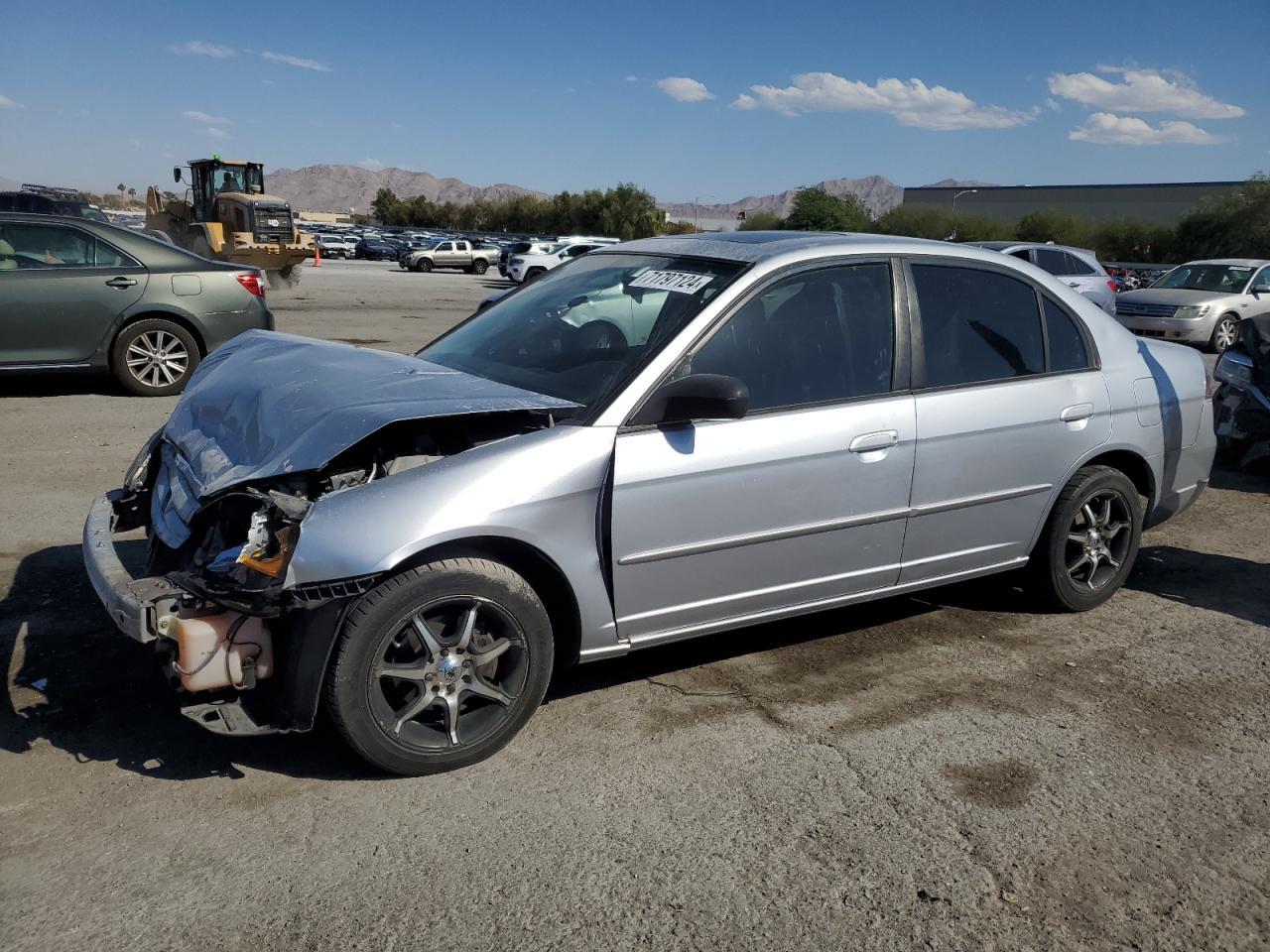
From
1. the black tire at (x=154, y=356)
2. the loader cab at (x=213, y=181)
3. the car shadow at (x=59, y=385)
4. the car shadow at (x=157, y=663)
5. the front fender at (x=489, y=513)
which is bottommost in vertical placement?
the car shadow at (x=157, y=663)

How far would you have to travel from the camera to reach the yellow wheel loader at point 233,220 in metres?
26.0

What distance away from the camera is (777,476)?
3.75 metres

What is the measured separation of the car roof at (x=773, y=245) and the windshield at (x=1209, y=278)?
52.1ft

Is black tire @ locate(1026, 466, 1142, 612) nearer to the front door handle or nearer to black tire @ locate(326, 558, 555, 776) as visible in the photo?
the front door handle

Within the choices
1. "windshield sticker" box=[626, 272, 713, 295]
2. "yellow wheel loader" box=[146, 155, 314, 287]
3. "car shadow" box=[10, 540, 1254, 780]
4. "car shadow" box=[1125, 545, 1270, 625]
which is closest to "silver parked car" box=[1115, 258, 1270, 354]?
"car shadow" box=[1125, 545, 1270, 625]

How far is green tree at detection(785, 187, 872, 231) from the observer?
54219mm

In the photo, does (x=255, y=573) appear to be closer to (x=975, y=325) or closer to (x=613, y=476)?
(x=613, y=476)

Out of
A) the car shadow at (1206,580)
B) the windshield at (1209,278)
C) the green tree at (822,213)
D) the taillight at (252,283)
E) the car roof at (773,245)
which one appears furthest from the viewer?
the green tree at (822,213)

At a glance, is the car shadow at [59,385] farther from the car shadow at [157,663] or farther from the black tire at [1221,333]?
the black tire at [1221,333]

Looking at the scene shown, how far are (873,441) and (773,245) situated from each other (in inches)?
35.1

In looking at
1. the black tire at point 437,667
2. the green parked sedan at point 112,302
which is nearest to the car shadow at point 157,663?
the black tire at point 437,667

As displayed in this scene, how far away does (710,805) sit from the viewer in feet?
10.6

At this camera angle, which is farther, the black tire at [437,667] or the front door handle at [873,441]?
the front door handle at [873,441]

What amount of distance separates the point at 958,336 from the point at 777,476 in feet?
3.97
